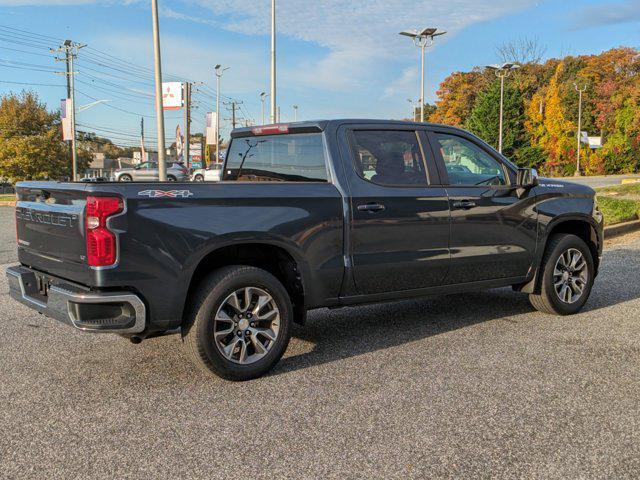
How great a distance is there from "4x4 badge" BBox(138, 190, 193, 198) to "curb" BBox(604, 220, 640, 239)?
10.4 metres

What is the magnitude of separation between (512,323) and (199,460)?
3.66 m

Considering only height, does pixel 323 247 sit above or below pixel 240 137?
below

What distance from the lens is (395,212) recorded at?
479cm

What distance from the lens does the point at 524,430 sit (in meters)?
3.39

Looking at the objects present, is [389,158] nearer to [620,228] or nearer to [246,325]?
[246,325]

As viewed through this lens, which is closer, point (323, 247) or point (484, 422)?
point (484, 422)

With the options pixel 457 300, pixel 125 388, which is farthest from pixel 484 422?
pixel 457 300

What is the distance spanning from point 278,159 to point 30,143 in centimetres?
3480

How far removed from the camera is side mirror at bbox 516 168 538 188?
18.1ft

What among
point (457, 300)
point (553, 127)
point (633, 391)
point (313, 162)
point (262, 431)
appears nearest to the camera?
point (262, 431)

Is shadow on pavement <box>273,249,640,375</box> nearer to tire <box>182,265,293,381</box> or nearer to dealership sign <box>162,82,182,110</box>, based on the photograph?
tire <box>182,265,293,381</box>

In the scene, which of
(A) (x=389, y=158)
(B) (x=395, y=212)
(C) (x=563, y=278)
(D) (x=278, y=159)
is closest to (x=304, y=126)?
(D) (x=278, y=159)

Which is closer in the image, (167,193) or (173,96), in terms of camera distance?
(167,193)

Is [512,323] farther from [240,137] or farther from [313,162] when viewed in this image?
[240,137]
